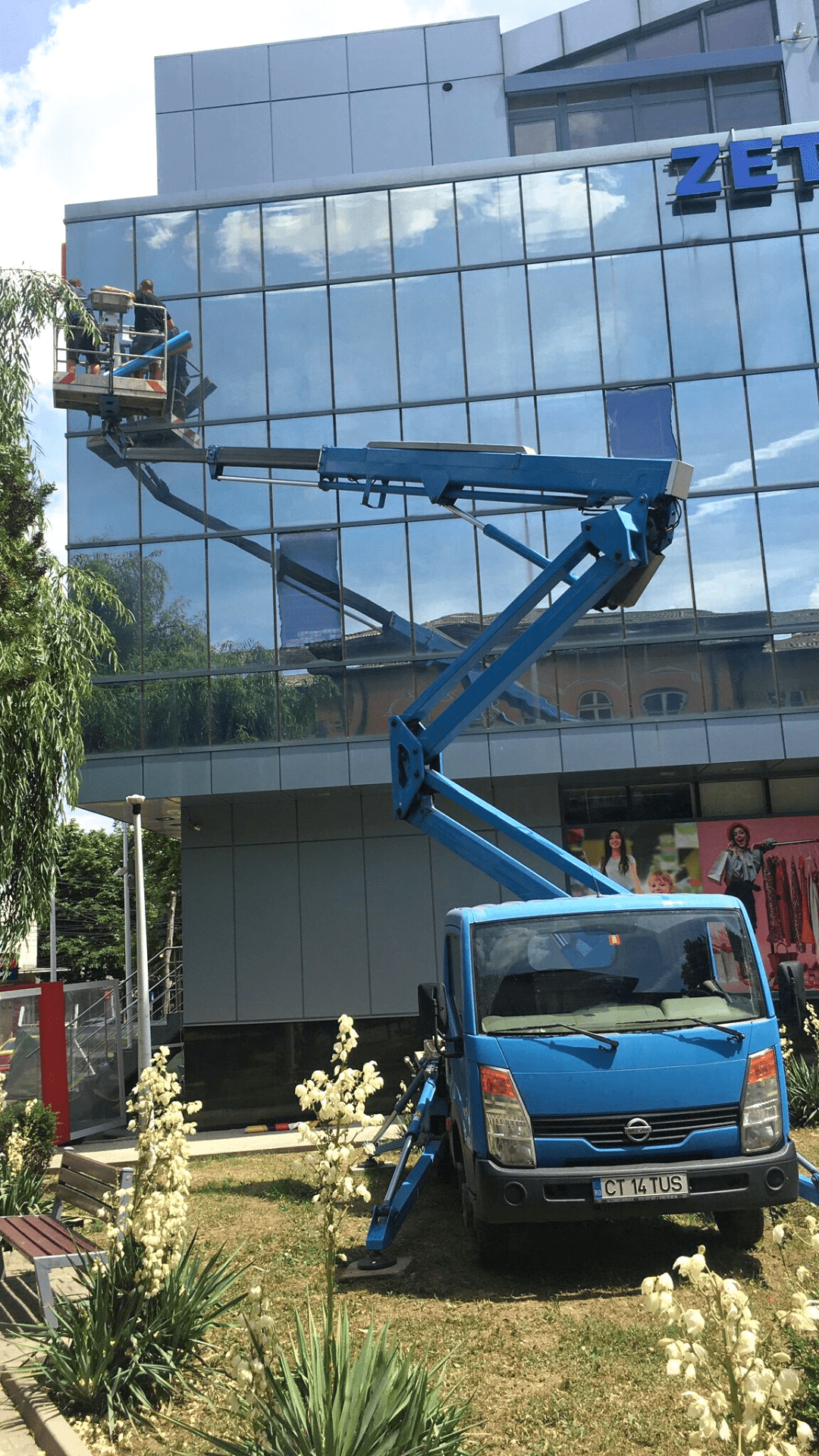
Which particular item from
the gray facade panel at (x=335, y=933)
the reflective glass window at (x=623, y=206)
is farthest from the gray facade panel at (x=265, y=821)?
the reflective glass window at (x=623, y=206)

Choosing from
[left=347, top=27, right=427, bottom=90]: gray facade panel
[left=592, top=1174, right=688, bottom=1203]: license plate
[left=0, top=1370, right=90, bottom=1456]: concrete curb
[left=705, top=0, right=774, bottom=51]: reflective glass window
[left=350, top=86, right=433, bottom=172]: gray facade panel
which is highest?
[left=705, top=0, right=774, bottom=51]: reflective glass window

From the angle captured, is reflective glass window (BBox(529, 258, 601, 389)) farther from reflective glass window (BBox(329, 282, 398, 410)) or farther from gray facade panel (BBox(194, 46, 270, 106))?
gray facade panel (BBox(194, 46, 270, 106))

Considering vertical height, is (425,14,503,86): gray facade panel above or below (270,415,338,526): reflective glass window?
above

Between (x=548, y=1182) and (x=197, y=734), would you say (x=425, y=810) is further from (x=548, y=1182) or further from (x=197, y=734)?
(x=197, y=734)

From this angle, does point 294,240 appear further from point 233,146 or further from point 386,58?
point 386,58

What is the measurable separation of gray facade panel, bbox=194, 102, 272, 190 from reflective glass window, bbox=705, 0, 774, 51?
915 centimetres

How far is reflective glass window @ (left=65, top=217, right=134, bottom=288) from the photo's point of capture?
20891 mm

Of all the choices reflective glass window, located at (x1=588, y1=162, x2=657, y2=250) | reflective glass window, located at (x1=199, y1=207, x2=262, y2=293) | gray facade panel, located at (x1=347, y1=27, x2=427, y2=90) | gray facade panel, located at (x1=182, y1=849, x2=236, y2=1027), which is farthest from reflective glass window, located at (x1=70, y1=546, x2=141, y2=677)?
gray facade panel, located at (x1=347, y1=27, x2=427, y2=90)

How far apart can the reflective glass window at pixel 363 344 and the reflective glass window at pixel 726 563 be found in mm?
5627

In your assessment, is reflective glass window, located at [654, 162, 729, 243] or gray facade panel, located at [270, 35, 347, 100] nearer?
reflective glass window, located at [654, 162, 729, 243]

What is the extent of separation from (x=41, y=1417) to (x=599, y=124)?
24265 millimetres

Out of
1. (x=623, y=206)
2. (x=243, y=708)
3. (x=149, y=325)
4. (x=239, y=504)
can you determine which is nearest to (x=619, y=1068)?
(x=243, y=708)

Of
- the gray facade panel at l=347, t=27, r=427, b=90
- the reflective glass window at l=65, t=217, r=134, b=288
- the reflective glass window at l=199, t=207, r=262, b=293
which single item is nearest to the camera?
the reflective glass window at l=199, t=207, r=262, b=293

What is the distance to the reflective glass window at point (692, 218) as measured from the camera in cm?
2000
